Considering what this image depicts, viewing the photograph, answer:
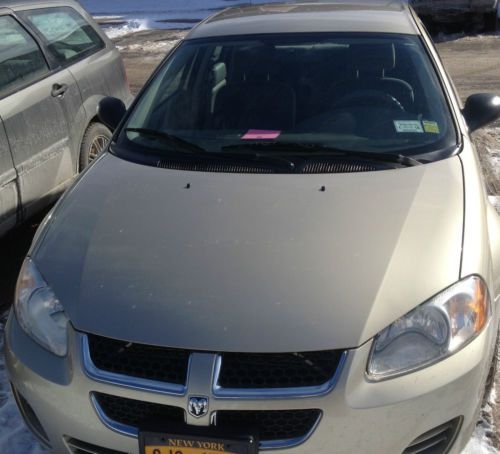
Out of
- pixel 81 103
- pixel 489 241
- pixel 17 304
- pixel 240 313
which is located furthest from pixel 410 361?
pixel 81 103

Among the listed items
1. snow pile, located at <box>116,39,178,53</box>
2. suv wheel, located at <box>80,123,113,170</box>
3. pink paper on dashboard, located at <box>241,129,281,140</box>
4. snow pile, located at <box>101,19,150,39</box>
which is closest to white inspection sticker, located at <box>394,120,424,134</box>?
pink paper on dashboard, located at <box>241,129,281,140</box>

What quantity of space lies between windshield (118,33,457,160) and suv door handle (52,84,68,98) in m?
1.30

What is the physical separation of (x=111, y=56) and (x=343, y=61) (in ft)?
8.97

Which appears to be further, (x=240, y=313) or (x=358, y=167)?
(x=358, y=167)

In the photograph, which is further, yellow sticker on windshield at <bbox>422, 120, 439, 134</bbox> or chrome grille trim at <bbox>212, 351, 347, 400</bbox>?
yellow sticker on windshield at <bbox>422, 120, 439, 134</bbox>

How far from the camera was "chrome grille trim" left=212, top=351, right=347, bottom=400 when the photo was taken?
198 cm

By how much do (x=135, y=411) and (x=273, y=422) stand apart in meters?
0.44

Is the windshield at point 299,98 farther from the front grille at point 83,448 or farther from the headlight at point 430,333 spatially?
the front grille at point 83,448

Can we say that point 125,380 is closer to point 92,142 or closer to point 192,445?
point 192,445

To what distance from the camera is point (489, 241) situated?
8.41 feet

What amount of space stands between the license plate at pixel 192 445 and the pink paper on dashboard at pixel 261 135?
4.93 feet

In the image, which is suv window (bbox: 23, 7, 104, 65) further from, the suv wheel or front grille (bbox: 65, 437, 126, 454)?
front grille (bbox: 65, 437, 126, 454)

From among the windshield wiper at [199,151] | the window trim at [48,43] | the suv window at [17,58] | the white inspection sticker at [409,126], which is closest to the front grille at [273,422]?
the windshield wiper at [199,151]

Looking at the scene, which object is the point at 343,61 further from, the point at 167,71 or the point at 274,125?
the point at 167,71
